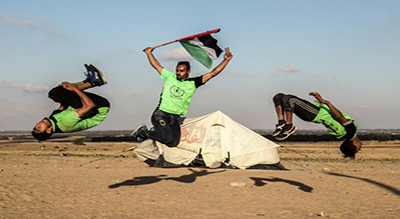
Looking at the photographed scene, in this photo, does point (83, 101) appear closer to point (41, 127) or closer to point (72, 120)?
point (72, 120)

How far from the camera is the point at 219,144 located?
1812 cm

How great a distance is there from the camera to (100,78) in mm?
6574

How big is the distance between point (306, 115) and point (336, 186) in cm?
842

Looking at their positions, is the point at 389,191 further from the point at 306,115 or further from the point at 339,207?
the point at 306,115

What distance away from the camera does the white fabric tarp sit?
18109mm

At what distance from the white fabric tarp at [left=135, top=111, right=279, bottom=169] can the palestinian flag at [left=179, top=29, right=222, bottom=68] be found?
1092cm

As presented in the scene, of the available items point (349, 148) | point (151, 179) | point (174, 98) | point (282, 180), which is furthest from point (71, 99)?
point (282, 180)

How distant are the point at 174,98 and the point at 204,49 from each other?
109cm

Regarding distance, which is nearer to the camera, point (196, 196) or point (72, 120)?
point (72, 120)

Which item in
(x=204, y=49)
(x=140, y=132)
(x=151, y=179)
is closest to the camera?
(x=204, y=49)

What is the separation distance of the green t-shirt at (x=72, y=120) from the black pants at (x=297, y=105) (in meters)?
2.93

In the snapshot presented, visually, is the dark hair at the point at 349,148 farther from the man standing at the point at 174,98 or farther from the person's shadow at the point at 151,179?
the person's shadow at the point at 151,179

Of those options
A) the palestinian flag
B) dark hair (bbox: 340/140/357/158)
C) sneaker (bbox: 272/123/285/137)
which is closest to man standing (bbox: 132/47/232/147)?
the palestinian flag

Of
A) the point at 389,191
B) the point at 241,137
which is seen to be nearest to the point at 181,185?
the point at 241,137
